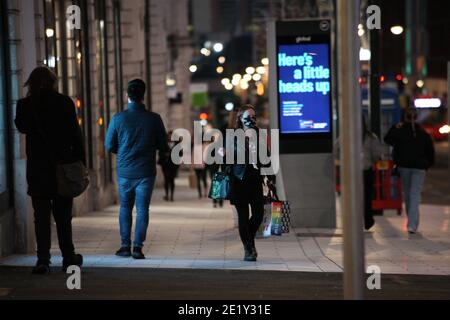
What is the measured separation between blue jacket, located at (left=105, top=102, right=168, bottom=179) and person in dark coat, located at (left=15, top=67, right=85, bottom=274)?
1.29m

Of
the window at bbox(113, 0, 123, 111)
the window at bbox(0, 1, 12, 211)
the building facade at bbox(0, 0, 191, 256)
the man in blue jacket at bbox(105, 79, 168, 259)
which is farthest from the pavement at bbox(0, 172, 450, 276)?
the window at bbox(113, 0, 123, 111)

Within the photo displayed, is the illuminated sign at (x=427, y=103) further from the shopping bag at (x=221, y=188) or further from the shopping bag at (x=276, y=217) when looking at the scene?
the shopping bag at (x=221, y=188)

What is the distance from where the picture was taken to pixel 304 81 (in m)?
15.1

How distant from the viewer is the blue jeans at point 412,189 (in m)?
14.6

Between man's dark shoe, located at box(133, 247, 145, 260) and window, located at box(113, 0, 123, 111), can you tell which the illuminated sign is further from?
window, located at box(113, 0, 123, 111)

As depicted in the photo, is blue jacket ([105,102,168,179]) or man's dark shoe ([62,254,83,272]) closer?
man's dark shoe ([62,254,83,272])

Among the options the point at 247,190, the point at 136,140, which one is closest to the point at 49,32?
the point at 136,140

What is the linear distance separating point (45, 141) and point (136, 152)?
1.56 metres

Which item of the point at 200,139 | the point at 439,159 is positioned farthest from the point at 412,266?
the point at 439,159

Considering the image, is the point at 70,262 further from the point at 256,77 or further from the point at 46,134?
the point at 256,77

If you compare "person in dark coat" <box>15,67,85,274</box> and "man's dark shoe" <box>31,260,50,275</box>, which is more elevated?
"person in dark coat" <box>15,67,85,274</box>

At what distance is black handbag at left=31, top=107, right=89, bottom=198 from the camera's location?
30.8ft

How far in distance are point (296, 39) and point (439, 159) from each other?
113ft

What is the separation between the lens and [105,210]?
1917 cm
